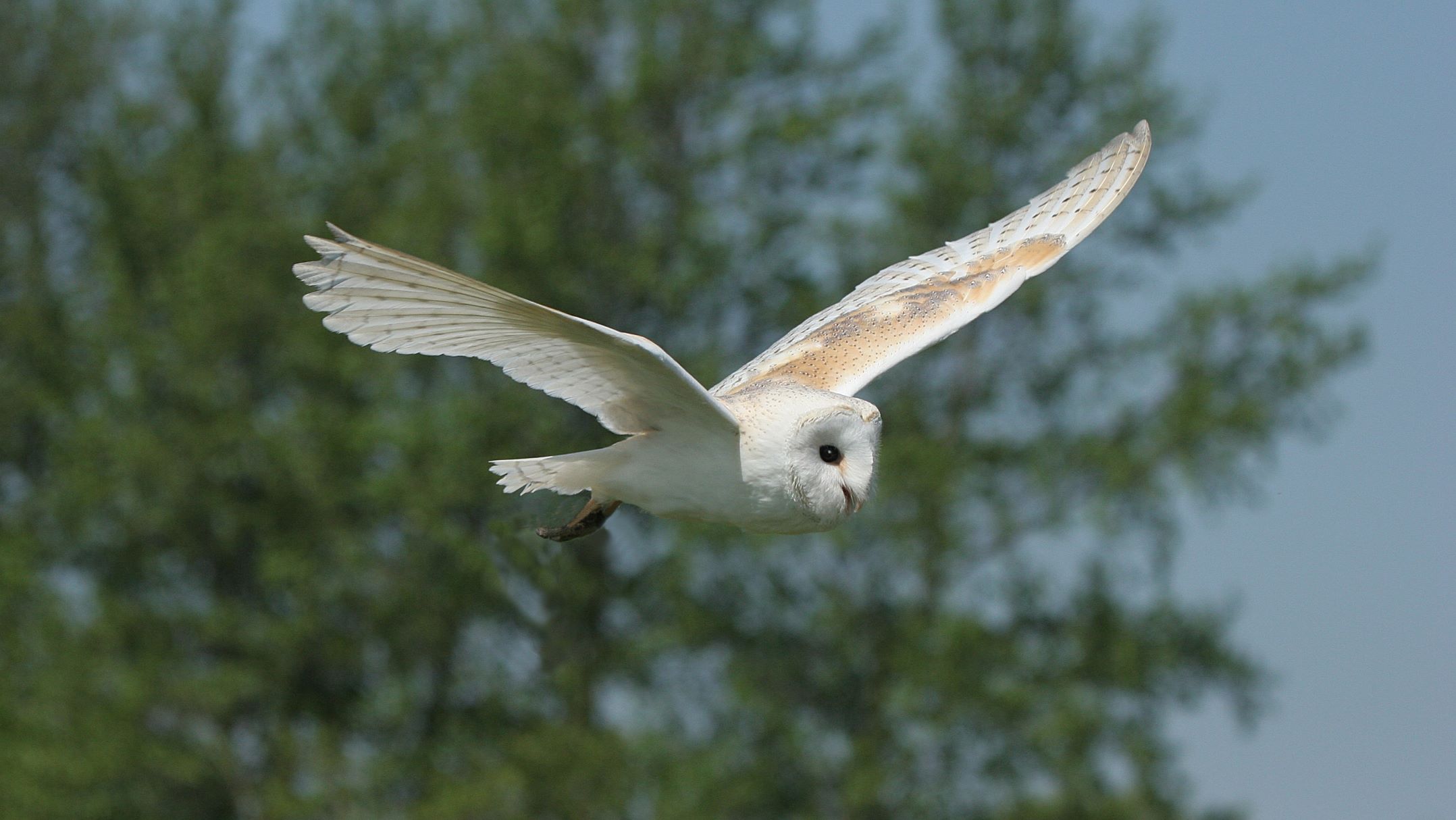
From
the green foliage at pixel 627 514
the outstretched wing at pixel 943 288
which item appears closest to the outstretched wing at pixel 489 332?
the outstretched wing at pixel 943 288

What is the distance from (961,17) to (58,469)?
8565mm

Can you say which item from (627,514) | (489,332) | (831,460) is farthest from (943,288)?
(627,514)

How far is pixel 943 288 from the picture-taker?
533 cm

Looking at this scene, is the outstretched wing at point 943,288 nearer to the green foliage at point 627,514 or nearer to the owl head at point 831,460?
the owl head at point 831,460

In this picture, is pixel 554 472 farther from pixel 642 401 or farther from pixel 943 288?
pixel 943 288

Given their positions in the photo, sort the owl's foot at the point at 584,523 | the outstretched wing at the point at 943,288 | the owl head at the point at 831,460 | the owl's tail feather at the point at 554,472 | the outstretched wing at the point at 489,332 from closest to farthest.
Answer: the outstretched wing at the point at 489,332
the owl head at the point at 831,460
the owl's tail feather at the point at 554,472
the owl's foot at the point at 584,523
the outstretched wing at the point at 943,288

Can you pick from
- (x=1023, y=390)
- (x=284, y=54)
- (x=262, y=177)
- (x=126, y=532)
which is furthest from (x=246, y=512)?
(x=1023, y=390)

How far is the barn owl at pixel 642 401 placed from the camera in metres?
3.61

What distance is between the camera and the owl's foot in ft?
15.3

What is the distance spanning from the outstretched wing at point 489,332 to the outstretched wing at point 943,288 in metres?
0.70

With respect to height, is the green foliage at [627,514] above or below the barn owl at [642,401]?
above

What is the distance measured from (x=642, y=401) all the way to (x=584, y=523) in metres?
0.73

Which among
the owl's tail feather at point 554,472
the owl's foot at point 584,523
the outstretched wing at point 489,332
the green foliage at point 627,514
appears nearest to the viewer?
the outstretched wing at point 489,332

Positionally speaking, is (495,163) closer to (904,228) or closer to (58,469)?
(904,228)
